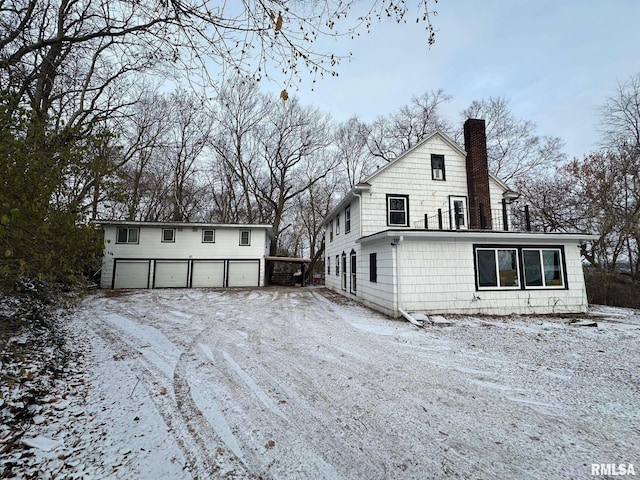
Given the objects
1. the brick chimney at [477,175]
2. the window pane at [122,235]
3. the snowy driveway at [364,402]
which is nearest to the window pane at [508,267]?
the snowy driveway at [364,402]

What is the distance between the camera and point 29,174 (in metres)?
3.19

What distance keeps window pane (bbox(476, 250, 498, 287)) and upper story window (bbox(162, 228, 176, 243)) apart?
17334 millimetres

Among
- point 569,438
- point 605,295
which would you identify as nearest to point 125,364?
point 569,438

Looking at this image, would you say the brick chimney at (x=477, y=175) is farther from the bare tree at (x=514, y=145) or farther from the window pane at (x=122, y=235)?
the window pane at (x=122, y=235)

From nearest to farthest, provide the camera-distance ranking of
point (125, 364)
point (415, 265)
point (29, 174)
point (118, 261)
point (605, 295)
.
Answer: point (29, 174)
point (125, 364)
point (415, 265)
point (605, 295)
point (118, 261)

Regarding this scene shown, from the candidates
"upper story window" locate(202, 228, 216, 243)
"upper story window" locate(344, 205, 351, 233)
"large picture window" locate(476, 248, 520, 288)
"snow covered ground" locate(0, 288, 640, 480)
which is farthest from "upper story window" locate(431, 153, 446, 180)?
"upper story window" locate(202, 228, 216, 243)

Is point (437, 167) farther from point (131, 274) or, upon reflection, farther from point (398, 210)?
point (131, 274)

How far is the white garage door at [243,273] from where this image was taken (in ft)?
59.4

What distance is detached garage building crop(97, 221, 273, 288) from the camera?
1681 centimetres

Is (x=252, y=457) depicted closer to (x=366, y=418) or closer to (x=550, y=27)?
(x=366, y=418)

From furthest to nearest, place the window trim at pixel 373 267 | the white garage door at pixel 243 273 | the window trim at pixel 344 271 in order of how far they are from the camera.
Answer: the white garage door at pixel 243 273, the window trim at pixel 344 271, the window trim at pixel 373 267

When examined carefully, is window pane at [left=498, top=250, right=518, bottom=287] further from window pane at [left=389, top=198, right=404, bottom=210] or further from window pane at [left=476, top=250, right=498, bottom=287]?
window pane at [left=389, top=198, right=404, bottom=210]

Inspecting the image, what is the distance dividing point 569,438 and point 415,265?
6107 millimetres

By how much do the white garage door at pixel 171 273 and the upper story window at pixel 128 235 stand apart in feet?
6.86
